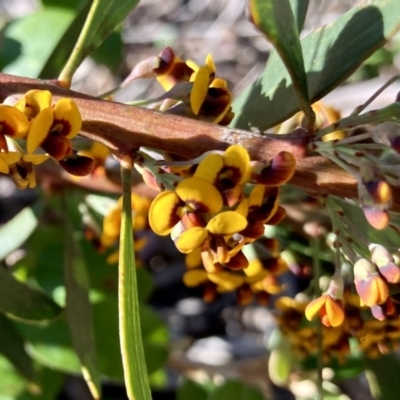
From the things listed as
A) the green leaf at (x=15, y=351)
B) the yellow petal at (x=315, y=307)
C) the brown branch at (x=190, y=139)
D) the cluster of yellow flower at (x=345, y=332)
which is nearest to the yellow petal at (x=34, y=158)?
the brown branch at (x=190, y=139)

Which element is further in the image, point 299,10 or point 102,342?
point 102,342

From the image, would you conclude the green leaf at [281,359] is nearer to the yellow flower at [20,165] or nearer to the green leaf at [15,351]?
the green leaf at [15,351]

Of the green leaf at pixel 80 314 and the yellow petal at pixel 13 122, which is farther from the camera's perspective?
the green leaf at pixel 80 314

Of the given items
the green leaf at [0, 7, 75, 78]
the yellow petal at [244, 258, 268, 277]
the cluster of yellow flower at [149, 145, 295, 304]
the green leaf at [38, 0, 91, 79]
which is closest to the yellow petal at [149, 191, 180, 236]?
the cluster of yellow flower at [149, 145, 295, 304]

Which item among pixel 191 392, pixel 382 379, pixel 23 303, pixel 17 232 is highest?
pixel 23 303

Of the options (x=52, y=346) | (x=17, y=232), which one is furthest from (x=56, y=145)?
(x=52, y=346)

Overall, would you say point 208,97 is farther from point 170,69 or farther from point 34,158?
point 34,158

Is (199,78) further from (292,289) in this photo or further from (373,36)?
(292,289)

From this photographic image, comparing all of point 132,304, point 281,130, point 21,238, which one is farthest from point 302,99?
point 21,238
